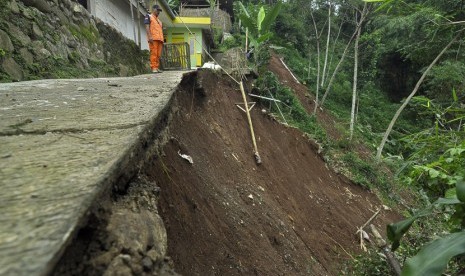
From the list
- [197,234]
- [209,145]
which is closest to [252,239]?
[197,234]

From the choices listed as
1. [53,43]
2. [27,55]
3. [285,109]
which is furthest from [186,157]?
[285,109]

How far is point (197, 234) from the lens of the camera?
2281 mm

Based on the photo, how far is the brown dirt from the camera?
2.27 metres

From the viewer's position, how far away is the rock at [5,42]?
4.54 metres

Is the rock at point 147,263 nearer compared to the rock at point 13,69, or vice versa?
the rock at point 147,263

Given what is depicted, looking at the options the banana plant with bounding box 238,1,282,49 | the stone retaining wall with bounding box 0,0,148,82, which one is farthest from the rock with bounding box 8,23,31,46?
the banana plant with bounding box 238,1,282,49

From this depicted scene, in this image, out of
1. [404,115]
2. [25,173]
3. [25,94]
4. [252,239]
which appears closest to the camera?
[25,173]

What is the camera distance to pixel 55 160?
126cm

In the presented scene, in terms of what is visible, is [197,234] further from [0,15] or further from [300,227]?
[0,15]

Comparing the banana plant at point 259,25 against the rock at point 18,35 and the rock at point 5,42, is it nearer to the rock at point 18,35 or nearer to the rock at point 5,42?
the rock at point 18,35

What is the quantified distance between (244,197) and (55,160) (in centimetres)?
289

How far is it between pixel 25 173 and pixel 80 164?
0.16 meters

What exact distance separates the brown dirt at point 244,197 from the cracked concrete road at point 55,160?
378 mm

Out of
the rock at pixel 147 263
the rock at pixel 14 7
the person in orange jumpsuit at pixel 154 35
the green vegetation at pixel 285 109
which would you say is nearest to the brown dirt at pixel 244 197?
the rock at pixel 147 263
